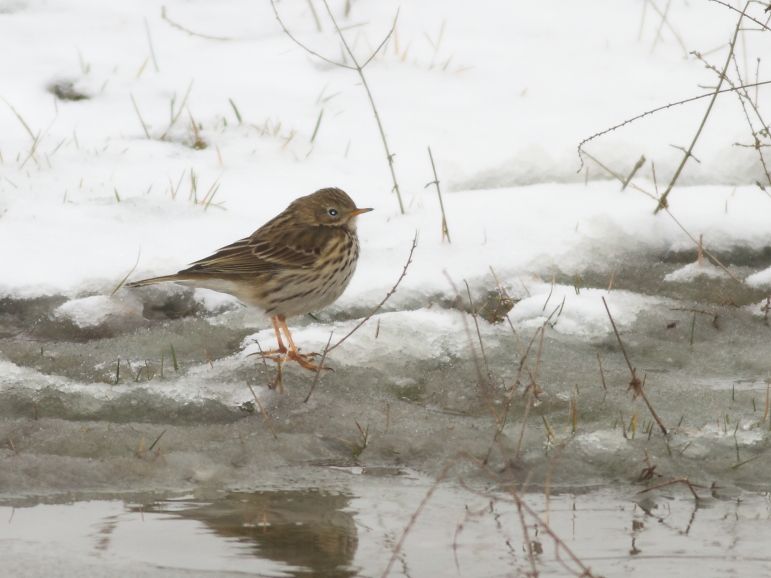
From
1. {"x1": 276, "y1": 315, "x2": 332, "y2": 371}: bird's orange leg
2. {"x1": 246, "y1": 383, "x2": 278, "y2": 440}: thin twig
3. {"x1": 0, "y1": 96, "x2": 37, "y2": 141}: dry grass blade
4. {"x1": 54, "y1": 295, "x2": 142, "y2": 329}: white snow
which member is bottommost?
{"x1": 246, "y1": 383, "x2": 278, "y2": 440}: thin twig

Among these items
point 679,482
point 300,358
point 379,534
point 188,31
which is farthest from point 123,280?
point 188,31

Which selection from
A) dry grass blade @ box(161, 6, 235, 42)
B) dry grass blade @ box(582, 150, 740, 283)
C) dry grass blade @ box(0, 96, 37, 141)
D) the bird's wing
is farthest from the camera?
dry grass blade @ box(161, 6, 235, 42)

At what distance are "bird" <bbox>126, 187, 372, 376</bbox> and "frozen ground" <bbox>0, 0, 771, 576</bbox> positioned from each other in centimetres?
19

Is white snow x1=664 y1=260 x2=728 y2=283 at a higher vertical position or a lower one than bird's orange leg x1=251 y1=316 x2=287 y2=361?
higher

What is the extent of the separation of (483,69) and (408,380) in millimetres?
4930

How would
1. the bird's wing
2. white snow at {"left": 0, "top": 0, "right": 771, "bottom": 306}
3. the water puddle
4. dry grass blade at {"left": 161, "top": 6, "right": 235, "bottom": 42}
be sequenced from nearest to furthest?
the water puddle, the bird's wing, white snow at {"left": 0, "top": 0, "right": 771, "bottom": 306}, dry grass blade at {"left": 161, "top": 6, "right": 235, "bottom": 42}

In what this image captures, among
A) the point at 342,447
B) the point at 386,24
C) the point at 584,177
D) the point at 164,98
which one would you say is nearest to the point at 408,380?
the point at 342,447

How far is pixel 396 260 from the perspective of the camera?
7438 mm

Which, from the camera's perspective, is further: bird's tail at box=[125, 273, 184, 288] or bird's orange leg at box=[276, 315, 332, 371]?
bird's tail at box=[125, 273, 184, 288]

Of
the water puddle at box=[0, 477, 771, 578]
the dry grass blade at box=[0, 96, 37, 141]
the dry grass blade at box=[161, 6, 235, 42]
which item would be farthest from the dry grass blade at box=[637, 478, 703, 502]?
the dry grass blade at box=[161, 6, 235, 42]

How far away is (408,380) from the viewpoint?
237 inches

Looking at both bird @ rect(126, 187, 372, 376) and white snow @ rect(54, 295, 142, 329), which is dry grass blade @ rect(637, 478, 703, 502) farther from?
white snow @ rect(54, 295, 142, 329)

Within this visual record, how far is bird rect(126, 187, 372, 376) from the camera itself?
6.52 m

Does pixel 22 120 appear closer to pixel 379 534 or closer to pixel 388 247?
pixel 388 247
